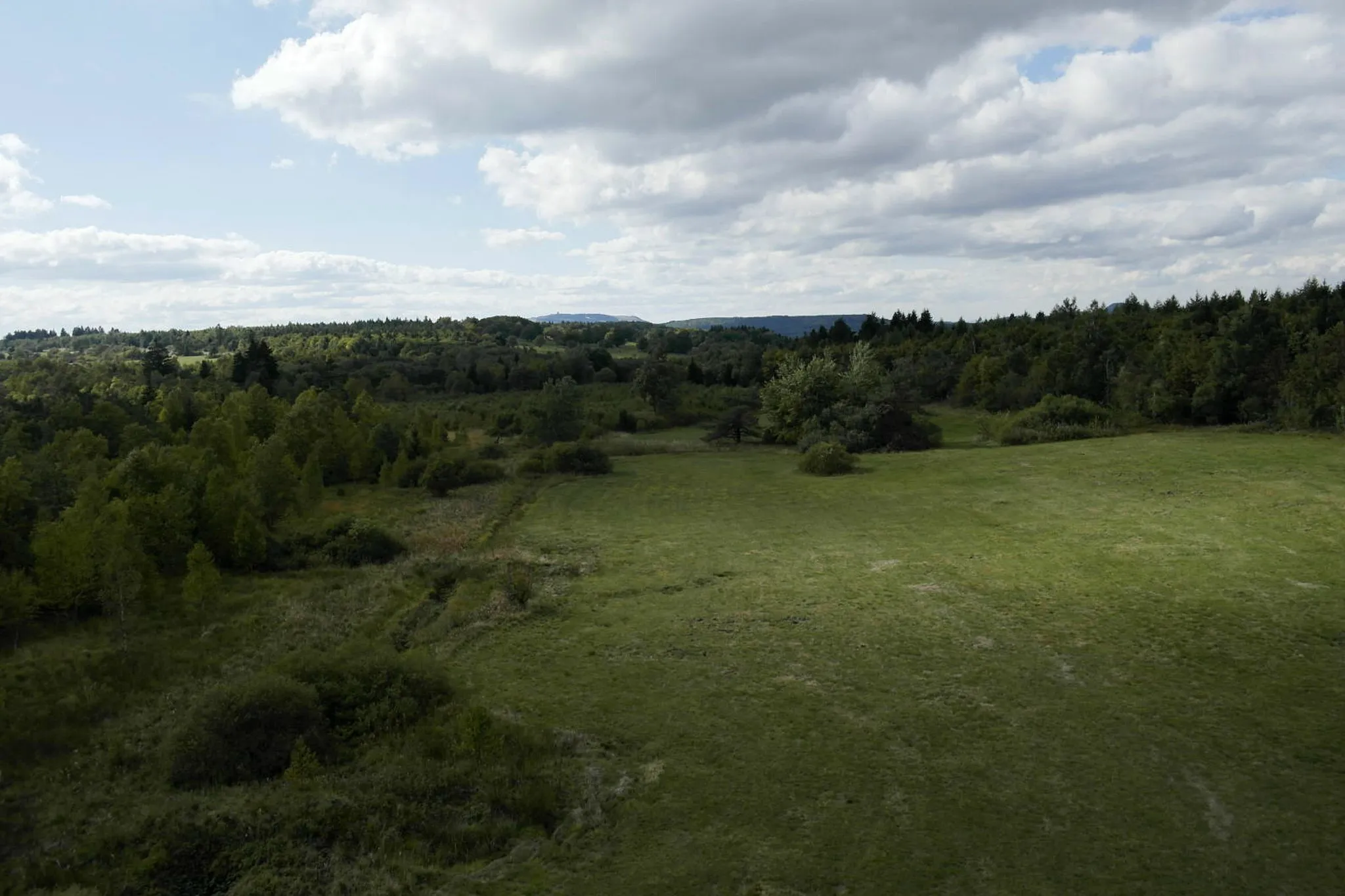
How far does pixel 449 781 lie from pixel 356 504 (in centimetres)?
3094

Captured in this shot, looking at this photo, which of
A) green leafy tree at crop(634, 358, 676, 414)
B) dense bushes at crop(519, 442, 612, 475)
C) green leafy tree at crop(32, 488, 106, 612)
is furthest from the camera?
green leafy tree at crop(634, 358, 676, 414)

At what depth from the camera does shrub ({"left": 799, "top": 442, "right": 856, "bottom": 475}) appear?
46.0 m

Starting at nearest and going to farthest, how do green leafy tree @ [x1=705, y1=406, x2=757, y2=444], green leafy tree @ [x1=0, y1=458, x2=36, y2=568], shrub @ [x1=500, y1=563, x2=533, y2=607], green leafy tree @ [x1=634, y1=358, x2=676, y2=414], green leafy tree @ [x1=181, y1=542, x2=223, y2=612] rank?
shrub @ [x1=500, y1=563, x2=533, y2=607], green leafy tree @ [x1=181, y1=542, x2=223, y2=612], green leafy tree @ [x1=0, y1=458, x2=36, y2=568], green leafy tree @ [x1=705, y1=406, x2=757, y2=444], green leafy tree @ [x1=634, y1=358, x2=676, y2=414]

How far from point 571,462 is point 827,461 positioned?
1557cm

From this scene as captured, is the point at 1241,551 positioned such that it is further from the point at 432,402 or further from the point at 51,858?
the point at 432,402

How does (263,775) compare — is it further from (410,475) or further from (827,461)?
(827,461)

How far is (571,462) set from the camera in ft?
161

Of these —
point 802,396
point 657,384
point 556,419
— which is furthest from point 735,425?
point 556,419

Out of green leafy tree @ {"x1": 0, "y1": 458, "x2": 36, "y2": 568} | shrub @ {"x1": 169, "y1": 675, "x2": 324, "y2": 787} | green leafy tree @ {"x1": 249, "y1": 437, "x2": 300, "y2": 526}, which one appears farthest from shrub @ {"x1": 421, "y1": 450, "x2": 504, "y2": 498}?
shrub @ {"x1": 169, "y1": 675, "x2": 324, "y2": 787}

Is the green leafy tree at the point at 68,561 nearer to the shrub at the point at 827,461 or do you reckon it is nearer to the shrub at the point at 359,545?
the shrub at the point at 359,545

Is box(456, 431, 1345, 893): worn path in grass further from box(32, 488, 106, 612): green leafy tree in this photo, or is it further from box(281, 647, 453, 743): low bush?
box(32, 488, 106, 612): green leafy tree

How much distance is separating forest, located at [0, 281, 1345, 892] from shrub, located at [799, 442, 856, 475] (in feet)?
0.67

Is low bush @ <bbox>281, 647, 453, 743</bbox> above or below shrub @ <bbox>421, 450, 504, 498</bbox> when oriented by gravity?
above

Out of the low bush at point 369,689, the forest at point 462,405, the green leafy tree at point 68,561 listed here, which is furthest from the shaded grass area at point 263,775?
the forest at point 462,405
